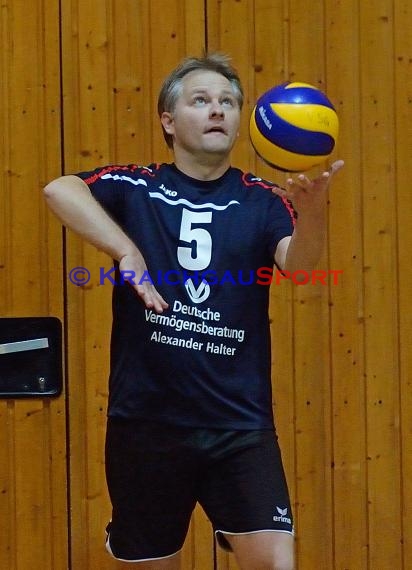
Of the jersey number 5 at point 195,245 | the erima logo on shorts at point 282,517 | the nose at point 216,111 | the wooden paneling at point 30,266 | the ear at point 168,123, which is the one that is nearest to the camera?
the erima logo on shorts at point 282,517

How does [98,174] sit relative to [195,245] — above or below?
above

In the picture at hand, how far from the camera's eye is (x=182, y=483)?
3.49 metres

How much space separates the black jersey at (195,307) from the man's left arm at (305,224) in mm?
158

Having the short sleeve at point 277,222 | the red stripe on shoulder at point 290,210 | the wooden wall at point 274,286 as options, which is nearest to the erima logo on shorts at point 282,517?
the short sleeve at point 277,222

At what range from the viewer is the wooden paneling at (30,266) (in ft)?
16.4

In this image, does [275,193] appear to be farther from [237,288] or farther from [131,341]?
[131,341]

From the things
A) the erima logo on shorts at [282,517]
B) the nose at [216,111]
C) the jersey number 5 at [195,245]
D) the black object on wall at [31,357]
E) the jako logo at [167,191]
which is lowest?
the erima logo on shorts at [282,517]

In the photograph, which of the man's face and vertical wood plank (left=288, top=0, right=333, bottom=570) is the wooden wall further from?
the man's face

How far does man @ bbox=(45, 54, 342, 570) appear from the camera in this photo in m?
3.42

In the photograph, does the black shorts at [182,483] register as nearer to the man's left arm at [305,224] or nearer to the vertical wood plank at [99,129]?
the man's left arm at [305,224]

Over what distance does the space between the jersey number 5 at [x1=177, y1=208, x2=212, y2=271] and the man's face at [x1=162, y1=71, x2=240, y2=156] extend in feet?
0.93

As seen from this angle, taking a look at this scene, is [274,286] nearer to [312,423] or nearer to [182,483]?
[312,423]

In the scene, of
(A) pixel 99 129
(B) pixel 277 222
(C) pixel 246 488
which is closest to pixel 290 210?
(B) pixel 277 222

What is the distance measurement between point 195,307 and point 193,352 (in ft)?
0.54
